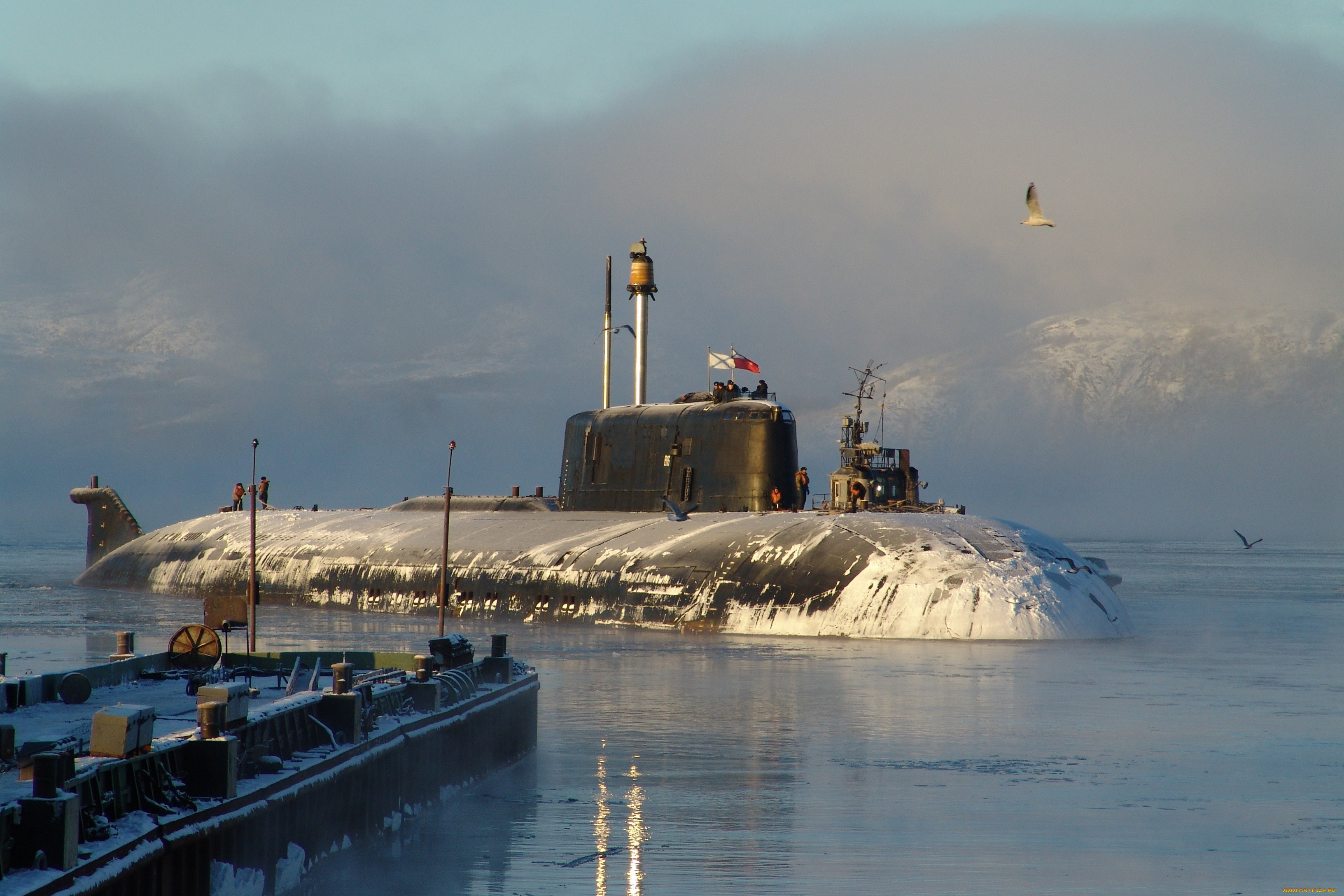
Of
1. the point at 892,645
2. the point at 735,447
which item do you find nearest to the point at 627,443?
the point at 735,447

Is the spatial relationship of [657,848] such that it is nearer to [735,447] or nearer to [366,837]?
[366,837]

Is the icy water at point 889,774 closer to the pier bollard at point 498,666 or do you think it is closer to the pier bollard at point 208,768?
the pier bollard at point 498,666

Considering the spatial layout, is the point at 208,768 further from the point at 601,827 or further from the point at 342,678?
the point at 601,827

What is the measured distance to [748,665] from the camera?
70.4 ft

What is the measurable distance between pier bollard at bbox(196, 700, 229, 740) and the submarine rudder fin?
39905 millimetres

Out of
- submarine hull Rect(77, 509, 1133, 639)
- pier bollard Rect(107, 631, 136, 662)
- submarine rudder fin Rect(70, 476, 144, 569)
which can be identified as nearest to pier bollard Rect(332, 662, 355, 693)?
pier bollard Rect(107, 631, 136, 662)

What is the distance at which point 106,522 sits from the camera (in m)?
47.2

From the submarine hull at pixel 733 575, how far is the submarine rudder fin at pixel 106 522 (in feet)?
36.1

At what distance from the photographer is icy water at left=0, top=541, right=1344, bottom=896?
32.6ft

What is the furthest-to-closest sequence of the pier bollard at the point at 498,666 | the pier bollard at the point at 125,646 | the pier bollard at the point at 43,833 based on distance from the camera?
the pier bollard at the point at 498,666, the pier bollard at the point at 125,646, the pier bollard at the point at 43,833

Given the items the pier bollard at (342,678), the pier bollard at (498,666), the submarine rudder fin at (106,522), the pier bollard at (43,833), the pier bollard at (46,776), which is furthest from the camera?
the submarine rudder fin at (106,522)

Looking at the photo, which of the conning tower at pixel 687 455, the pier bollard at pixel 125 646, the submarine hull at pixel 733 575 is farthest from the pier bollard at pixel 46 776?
the conning tower at pixel 687 455

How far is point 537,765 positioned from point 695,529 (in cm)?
1524

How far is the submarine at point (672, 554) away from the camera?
24.9 meters
